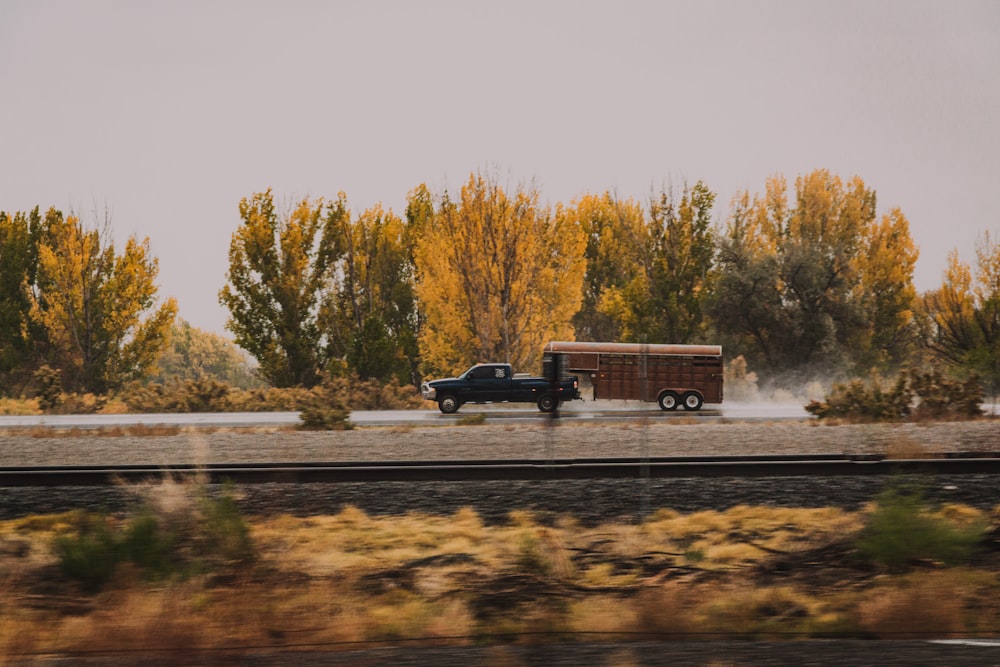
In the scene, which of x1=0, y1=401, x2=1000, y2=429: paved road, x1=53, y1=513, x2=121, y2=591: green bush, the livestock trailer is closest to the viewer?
x1=53, y1=513, x2=121, y2=591: green bush

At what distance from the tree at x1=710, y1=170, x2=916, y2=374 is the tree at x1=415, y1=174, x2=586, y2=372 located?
8.72 m

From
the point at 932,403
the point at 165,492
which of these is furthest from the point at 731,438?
the point at 165,492

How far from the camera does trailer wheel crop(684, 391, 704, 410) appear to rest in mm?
28422

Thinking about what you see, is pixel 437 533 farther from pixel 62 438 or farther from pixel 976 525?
pixel 62 438

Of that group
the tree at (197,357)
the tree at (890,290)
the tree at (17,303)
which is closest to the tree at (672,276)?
the tree at (890,290)

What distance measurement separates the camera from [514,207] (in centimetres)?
3544

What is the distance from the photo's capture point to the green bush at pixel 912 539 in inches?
290

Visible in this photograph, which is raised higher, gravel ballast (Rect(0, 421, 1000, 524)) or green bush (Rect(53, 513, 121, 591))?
gravel ballast (Rect(0, 421, 1000, 524))

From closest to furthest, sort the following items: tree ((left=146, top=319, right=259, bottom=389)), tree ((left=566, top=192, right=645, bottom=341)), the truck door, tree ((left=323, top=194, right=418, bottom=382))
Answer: the truck door
tree ((left=323, top=194, right=418, bottom=382))
tree ((left=566, top=192, right=645, bottom=341))
tree ((left=146, top=319, right=259, bottom=389))

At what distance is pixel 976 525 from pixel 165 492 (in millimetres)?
7076

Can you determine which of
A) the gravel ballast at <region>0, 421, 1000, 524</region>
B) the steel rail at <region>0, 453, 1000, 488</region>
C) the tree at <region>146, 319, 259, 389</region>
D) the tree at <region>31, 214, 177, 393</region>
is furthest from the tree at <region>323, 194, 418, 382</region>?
the tree at <region>146, 319, 259, 389</region>

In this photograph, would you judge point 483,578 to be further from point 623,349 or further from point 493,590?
point 623,349

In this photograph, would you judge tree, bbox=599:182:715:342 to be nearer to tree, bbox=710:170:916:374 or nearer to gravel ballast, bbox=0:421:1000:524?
tree, bbox=710:170:916:374

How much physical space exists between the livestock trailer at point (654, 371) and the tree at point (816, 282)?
1175 cm
